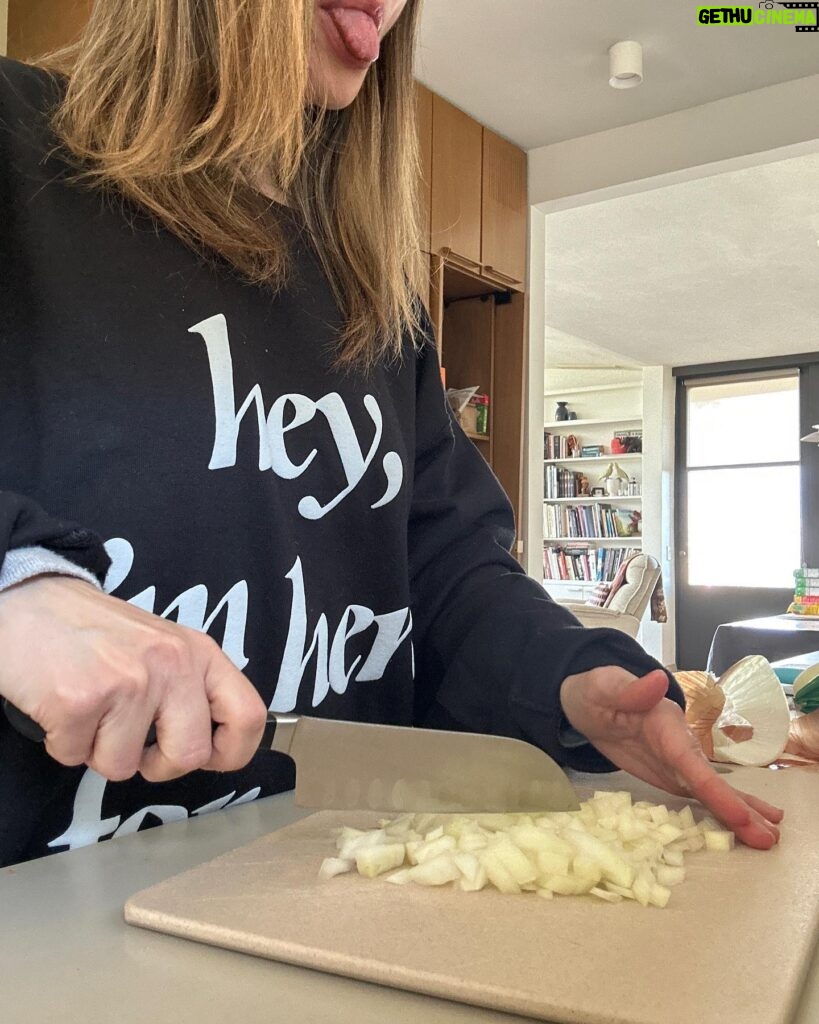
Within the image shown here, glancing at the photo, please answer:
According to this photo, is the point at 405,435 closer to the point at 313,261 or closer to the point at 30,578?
the point at 313,261

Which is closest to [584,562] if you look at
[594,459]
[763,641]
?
[594,459]

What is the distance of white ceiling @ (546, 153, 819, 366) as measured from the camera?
423 centimetres

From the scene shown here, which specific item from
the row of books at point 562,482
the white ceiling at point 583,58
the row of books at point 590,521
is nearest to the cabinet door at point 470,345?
the white ceiling at point 583,58

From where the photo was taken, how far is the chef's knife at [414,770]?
24.0 inches

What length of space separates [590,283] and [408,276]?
4.64m

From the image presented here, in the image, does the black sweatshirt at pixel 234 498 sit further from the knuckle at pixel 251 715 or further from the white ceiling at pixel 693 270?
the white ceiling at pixel 693 270

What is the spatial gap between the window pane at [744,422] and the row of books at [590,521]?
0.71 metres

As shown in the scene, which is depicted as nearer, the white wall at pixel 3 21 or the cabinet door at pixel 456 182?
the white wall at pixel 3 21

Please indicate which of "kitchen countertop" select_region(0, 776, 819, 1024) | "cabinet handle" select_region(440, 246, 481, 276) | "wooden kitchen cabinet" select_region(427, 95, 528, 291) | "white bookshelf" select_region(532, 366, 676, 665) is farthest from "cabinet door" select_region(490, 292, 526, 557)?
"white bookshelf" select_region(532, 366, 676, 665)

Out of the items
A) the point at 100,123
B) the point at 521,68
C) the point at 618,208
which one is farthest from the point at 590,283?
the point at 100,123

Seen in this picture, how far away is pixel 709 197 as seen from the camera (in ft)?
13.8

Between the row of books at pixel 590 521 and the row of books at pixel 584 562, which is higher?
the row of books at pixel 590 521

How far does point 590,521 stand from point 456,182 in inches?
198

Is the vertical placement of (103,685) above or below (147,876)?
above
